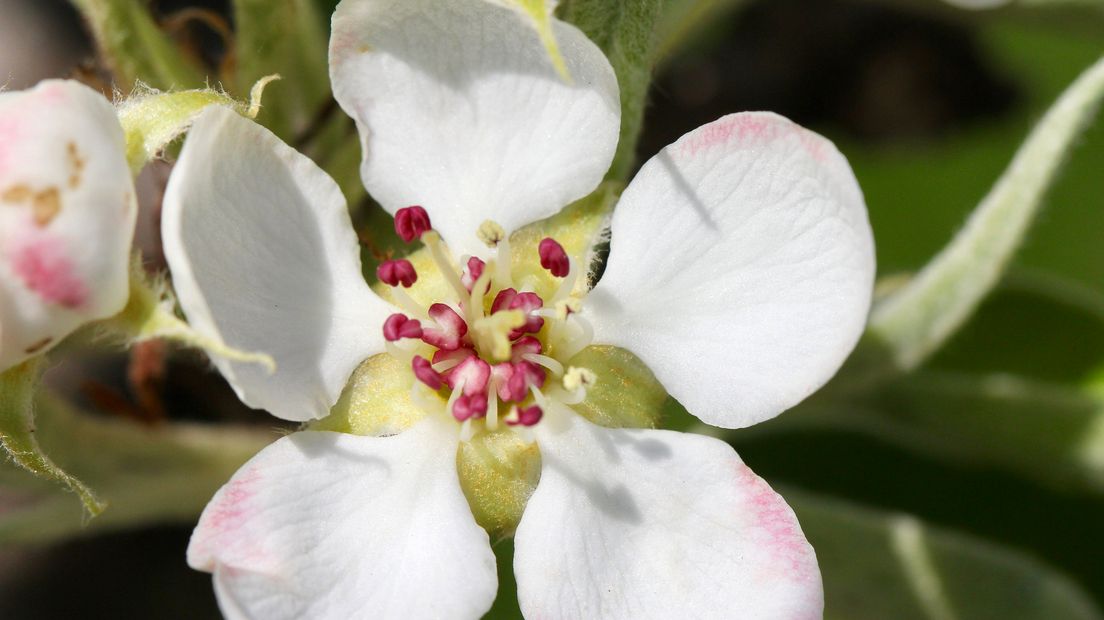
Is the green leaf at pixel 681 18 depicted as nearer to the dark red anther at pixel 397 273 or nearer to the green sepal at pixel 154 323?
the dark red anther at pixel 397 273

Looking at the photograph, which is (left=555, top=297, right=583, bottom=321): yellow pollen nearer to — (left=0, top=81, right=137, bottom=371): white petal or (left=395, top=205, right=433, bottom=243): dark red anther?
(left=395, top=205, right=433, bottom=243): dark red anther

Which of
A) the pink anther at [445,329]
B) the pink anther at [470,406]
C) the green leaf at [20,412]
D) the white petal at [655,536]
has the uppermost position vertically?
the green leaf at [20,412]

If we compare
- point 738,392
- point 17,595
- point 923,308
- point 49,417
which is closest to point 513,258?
point 738,392

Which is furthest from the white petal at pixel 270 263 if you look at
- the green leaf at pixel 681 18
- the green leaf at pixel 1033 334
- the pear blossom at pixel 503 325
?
the green leaf at pixel 1033 334

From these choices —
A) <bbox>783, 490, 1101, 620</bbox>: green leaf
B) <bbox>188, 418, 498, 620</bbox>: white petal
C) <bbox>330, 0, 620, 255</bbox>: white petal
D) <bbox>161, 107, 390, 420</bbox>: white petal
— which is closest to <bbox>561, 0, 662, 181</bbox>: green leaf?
<bbox>330, 0, 620, 255</bbox>: white petal

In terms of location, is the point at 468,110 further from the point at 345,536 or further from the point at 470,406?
the point at 345,536

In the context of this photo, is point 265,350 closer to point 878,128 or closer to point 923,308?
point 923,308
